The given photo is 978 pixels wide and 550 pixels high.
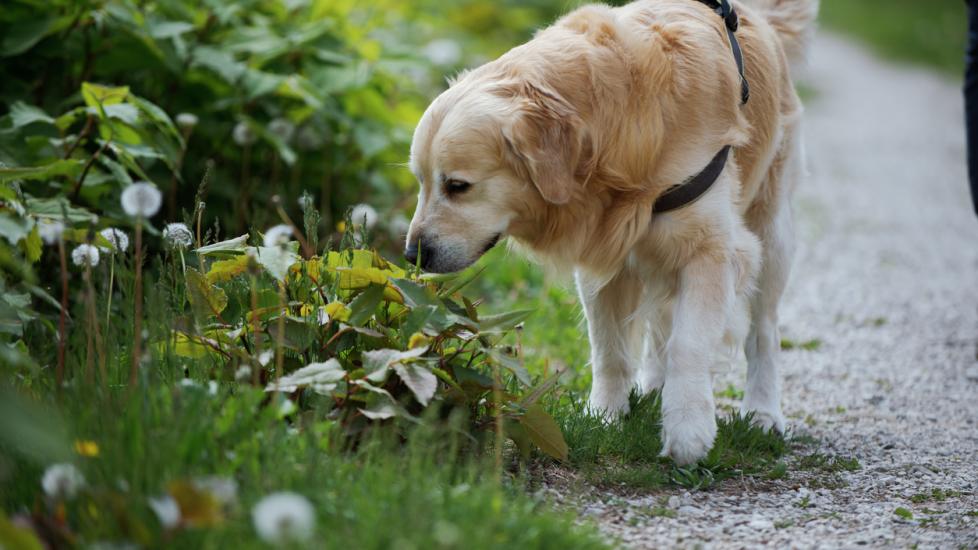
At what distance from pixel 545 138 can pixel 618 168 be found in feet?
0.95

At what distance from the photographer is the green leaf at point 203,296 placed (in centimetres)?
317

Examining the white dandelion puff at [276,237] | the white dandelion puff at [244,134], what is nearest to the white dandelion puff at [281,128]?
the white dandelion puff at [244,134]

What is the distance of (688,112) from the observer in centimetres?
356

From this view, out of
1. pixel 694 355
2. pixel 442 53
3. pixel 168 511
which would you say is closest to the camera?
pixel 168 511

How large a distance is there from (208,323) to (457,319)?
0.80 meters

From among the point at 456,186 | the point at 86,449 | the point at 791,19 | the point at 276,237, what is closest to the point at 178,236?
the point at 276,237

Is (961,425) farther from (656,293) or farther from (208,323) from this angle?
(208,323)

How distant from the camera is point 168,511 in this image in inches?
81.9

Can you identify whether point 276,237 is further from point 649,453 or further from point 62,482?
point 649,453

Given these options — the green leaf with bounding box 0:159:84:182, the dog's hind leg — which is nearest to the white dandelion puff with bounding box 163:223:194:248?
the green leaf with bounding box 0:159:84:182

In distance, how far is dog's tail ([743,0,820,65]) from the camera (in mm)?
4703

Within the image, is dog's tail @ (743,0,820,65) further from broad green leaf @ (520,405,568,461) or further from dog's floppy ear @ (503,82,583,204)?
broad green leaf @ (520,405,568,461)

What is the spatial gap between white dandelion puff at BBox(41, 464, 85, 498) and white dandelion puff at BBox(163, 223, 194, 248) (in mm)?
1106

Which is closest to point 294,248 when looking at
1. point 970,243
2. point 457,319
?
point 457,319
